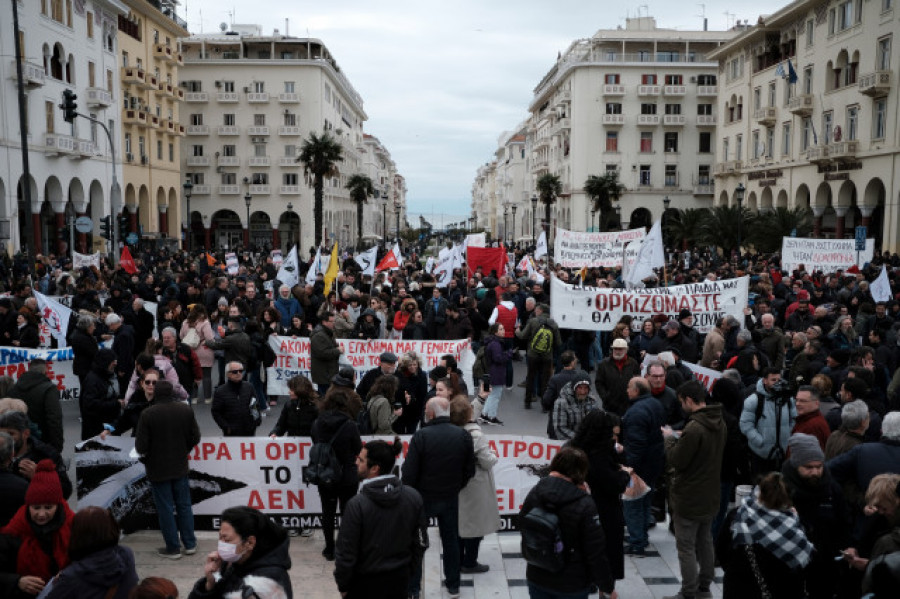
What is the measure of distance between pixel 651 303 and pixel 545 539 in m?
9.15

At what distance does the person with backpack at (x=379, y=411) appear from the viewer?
775 centimetres

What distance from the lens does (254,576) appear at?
403cm

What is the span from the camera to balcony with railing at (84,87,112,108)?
1662 inches

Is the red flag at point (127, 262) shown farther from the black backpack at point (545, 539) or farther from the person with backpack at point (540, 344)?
the black backpack at point (545, 539)

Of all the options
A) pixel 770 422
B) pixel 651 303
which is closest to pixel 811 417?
pixel 770 422

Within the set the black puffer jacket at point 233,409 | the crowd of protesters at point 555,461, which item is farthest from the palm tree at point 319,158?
the black puffer jacket at point 233,409

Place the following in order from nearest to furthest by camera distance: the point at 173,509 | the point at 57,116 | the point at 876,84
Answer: the point at 173,509 < the point at 876,84 < the point at 57,116

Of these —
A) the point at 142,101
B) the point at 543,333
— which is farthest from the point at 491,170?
the point at 543,333

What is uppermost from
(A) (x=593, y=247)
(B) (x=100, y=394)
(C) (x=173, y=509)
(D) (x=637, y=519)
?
(A) (x=593, y=247)

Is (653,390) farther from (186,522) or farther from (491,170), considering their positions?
(491,170)

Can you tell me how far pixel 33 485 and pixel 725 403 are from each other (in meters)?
5.65

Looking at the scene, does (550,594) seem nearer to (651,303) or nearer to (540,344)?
(540,344)

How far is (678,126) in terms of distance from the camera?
222ft

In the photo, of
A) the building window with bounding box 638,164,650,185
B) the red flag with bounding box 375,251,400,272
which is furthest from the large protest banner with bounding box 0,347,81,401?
the building window with bounding box 638,164,650,185
